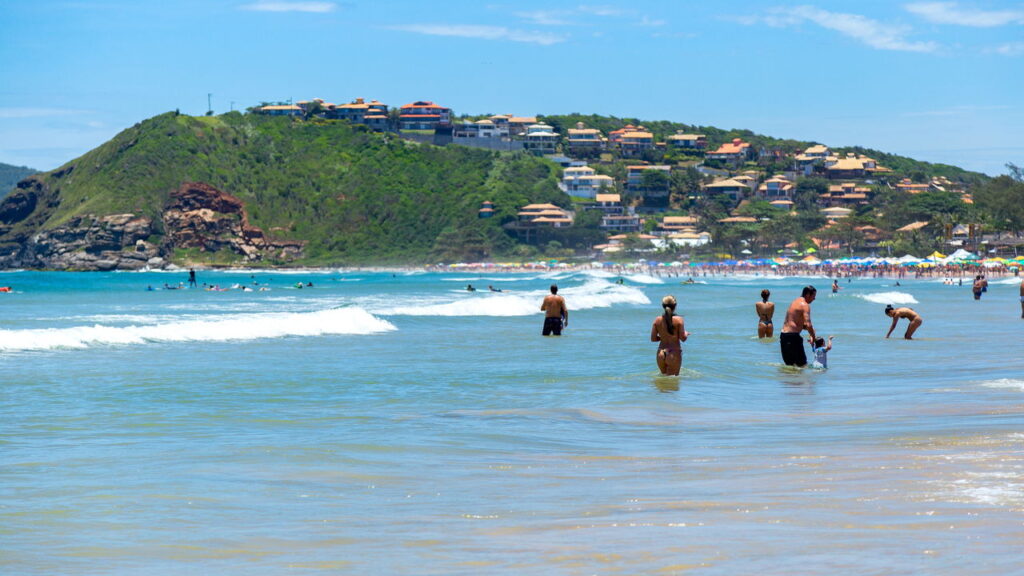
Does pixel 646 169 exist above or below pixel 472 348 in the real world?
above

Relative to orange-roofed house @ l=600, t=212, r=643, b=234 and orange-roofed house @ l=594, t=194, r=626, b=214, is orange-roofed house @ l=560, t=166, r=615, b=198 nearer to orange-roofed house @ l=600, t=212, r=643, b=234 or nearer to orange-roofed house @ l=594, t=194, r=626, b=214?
orange-roofed house @ l=594, t=194, r=626, b=214

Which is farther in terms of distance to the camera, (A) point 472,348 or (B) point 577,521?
(A) point 472,348

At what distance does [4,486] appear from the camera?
800cm

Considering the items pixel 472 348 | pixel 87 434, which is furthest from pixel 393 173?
pixel 87 434

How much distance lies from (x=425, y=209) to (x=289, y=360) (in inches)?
6606

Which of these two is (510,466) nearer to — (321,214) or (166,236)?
(321,214)

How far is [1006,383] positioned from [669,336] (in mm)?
4428

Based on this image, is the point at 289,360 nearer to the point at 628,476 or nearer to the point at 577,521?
the point at 628,476

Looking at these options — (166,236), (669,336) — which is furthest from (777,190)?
(669,336)

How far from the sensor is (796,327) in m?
16.6

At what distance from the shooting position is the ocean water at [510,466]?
6.04 metres

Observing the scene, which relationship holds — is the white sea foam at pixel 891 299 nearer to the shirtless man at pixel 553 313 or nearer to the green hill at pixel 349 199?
the shirtless man at pixel 553 313

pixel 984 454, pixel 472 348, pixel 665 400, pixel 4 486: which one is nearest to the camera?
pixel 4 486

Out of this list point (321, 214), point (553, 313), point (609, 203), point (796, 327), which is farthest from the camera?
point (321, 214)
